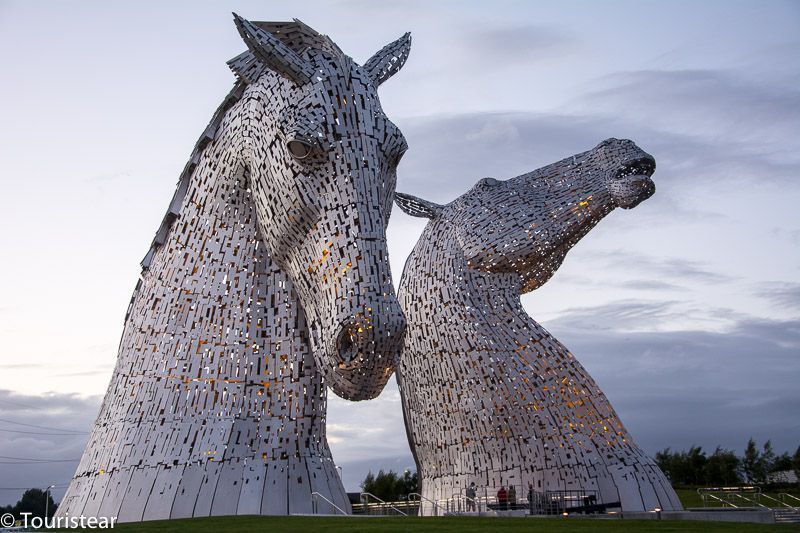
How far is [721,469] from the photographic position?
3145cm

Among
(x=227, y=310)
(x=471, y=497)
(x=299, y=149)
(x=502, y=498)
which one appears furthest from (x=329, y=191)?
(x=471, y=497)

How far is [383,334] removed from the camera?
3.87m

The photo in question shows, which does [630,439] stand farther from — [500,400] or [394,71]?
[394,71]

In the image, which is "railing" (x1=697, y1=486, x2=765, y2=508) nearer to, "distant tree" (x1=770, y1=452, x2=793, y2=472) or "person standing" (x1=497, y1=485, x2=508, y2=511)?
"person standing" (x1=497, y1=485, x2=508, y2=511)

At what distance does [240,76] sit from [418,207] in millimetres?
8913

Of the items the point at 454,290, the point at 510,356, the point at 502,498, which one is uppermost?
the point at 454,290

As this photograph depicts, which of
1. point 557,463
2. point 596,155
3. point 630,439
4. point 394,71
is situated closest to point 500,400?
point 557,463

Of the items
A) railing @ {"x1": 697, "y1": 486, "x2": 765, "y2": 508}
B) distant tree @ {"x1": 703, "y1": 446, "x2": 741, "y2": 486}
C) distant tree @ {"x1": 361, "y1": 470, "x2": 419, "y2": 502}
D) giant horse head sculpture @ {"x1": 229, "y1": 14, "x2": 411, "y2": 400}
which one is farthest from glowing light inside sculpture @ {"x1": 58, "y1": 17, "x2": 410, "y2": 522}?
distant tree @ {"x1": 703, "y1": 446, "x2": 741, "y2": 486}

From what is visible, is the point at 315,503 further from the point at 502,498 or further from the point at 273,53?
the point at 502,498

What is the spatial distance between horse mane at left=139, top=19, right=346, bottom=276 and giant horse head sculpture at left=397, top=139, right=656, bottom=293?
7724 millimetres

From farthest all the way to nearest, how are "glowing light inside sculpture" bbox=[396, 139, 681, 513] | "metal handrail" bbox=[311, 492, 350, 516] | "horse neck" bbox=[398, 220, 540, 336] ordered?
"horse neck" bbox=[398, 220, 540, 336], "glowing light inside sculpture" bbox=[396, 139, 681, 513], "metal handrail" bbox=[311, 492, 350, 516]

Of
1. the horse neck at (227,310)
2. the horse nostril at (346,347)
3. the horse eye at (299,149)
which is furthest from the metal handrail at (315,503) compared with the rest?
the horse eye at (299,149)

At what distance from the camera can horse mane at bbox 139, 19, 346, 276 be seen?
15.6ft

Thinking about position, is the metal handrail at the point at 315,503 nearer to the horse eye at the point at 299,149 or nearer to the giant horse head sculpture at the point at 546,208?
the horse eye at the point at 299,149
